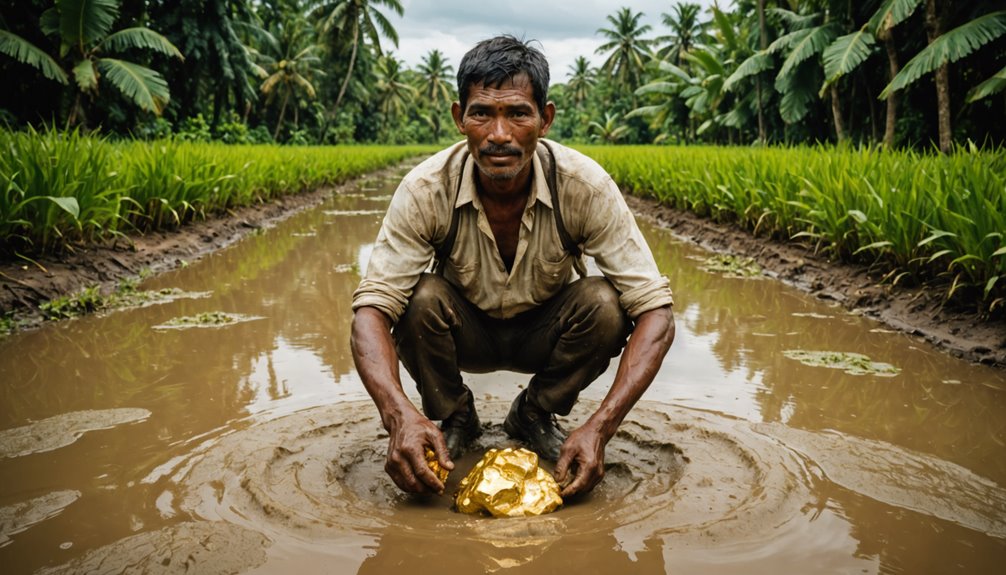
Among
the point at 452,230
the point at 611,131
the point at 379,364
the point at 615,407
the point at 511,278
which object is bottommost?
the point at 615,407

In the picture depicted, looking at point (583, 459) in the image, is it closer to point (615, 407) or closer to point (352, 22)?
point (615, 407)

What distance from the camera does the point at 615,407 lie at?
66.6 inches

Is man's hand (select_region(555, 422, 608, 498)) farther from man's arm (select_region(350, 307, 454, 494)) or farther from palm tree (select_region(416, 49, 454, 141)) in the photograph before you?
palm tree (select_region(416, 49, 454, 141))

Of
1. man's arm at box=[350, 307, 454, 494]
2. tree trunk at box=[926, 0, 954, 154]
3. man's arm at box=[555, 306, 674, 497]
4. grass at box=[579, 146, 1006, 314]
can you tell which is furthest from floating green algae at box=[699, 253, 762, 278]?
tree trunk at box=[926, 0, 954, 154]

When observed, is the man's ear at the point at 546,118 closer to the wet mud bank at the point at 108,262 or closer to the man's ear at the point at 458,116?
the man's ear at the point at 458,116

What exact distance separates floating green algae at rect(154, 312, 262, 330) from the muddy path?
2.06 feet

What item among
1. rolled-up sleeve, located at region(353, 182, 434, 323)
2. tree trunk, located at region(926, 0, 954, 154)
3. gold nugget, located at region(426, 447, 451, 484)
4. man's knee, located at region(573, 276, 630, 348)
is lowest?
gold nugget, located at region(426, 447, 451, 484)

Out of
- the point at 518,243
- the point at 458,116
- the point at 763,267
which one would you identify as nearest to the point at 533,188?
the point at 518,243

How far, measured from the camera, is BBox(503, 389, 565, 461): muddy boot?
6.86ft

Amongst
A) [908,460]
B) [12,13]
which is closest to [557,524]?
[908,460]

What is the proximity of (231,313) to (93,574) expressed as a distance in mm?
2472

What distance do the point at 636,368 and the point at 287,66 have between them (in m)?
26.4

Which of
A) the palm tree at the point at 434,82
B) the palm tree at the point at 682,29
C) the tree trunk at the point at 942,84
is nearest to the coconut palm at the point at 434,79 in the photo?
the palm tree at the point at 434,82

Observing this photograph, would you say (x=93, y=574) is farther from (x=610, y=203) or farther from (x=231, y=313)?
(x=231, y=313)
